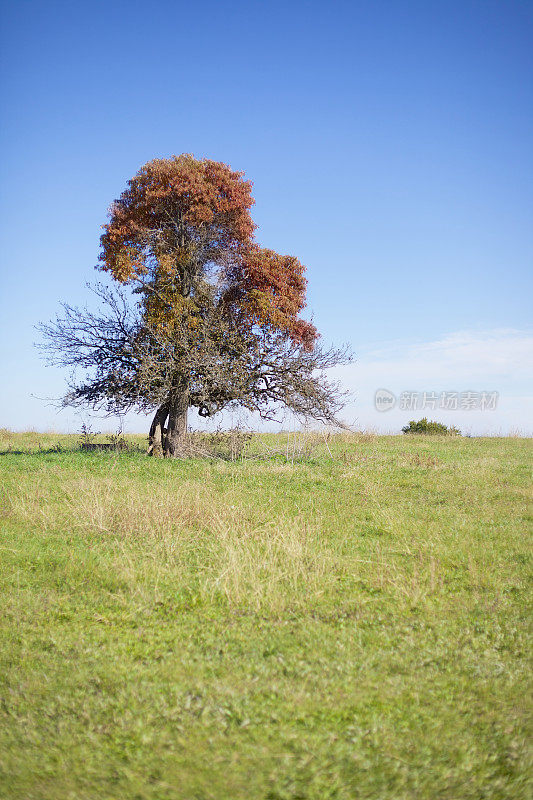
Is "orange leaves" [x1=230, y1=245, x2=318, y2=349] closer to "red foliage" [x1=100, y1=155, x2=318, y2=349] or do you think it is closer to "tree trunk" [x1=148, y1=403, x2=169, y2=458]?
"red foliage" [x1=100, y1=155, x2=318, y2=349]

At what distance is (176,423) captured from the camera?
69.6ft

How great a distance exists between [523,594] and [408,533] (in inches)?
104

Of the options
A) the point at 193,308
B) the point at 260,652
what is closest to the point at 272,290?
the point at 193,308

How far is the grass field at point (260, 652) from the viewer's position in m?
3.67

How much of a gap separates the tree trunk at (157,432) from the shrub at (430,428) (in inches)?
719

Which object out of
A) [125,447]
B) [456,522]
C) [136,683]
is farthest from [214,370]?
[136,683]

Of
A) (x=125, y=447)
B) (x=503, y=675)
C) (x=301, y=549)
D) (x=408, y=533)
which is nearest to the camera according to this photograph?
(x=503, y=675)

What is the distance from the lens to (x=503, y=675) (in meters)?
4.90

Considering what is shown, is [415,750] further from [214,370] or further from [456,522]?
[214,370]

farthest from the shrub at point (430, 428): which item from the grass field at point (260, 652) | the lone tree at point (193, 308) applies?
the grass field at point (260, 652)

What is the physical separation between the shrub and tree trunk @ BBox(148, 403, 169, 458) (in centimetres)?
1827

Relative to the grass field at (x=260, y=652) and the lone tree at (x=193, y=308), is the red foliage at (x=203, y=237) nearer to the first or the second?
the lone tree at (x=193, y=308)

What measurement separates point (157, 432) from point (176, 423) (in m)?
2.54

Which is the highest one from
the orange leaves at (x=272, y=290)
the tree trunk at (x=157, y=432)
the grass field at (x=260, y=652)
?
the orange leaves at (x=272, y=290)
